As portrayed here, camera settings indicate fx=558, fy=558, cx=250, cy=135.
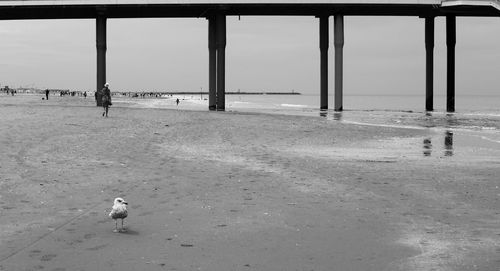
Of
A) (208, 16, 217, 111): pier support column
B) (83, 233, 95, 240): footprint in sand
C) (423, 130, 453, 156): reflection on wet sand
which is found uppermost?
(208, 16, 217, 111): pier support column

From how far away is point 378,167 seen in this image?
40.0 ft

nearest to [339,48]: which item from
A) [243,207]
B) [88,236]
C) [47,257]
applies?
[243,207]

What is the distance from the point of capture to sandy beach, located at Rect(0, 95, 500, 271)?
5.42 metres

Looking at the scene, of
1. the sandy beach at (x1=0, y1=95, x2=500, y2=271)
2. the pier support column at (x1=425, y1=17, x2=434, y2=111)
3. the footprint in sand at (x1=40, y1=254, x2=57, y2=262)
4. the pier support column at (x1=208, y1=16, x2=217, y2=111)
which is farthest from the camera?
the pier support column at (x1=425, y1=17, x2=434, y2=111)

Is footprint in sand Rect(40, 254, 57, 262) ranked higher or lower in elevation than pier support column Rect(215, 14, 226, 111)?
lower

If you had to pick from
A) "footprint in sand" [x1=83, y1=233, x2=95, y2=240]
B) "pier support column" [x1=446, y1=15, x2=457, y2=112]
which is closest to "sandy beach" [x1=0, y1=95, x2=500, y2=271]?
"footprint in sand" [x1=83, y1=233, x2=95, y2=240]

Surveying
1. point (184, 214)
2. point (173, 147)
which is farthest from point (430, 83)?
point (184, 214)

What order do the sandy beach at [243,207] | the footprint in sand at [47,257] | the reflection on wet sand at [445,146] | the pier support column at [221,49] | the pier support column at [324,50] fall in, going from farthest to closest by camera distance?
the pier support column at [324,50]
the pier support column at [221,49]
the reflection on wet sand at [445,146]
the sandy beach at [243,207]
the footprint in sand at [47,257]

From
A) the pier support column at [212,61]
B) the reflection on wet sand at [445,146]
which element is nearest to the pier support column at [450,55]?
the pier support column at [212,61]

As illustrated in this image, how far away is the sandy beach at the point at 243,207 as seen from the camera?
542 cm

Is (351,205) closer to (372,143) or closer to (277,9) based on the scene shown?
(372,143)

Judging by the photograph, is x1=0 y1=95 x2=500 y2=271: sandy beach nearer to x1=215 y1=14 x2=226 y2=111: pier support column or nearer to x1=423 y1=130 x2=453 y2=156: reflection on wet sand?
x1=423 y1=130 x2=453 y2=156: reflection on wet sand

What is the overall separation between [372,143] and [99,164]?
33.0 ft

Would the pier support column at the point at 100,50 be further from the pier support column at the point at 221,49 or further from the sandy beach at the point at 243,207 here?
the sandy beach at the point at 243,207
